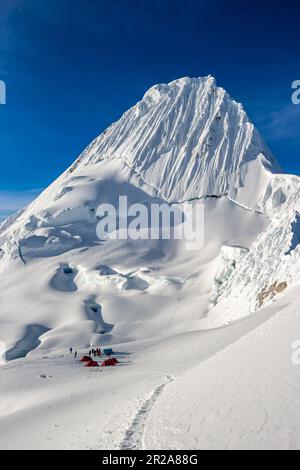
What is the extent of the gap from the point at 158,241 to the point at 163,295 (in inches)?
1095

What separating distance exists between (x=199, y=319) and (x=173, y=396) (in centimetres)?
5545

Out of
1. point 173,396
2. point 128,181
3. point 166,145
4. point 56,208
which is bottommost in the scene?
point 173,396

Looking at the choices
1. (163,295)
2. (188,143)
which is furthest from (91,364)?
(188,143)

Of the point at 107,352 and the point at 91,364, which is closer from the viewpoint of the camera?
the point at 91,364

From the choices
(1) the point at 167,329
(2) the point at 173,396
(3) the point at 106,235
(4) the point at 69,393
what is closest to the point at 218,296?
(1) the point at 167,329

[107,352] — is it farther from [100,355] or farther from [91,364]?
[91,364]

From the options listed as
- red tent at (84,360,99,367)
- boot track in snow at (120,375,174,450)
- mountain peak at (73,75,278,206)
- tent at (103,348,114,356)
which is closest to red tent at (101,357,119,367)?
red tent at (84,360,99,367)

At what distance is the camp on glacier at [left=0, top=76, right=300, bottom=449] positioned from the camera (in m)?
17.3

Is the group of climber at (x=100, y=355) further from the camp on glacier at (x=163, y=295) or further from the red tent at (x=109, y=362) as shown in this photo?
the camp on glacier at (x=163, y=295)

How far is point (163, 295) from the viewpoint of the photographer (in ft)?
282

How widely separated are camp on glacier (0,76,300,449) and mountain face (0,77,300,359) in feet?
1.34
